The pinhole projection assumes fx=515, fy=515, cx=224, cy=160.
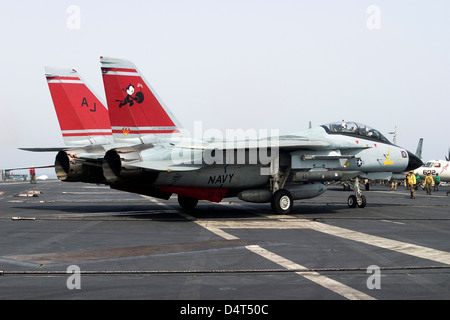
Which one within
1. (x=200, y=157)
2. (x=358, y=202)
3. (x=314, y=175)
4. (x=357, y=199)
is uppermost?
(x=200, y=157)

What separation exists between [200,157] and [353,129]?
23.3ft

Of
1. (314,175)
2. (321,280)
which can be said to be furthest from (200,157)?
(321,280)

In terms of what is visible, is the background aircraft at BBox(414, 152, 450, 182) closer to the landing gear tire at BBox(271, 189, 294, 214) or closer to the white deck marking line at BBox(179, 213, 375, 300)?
the landing gear tire at BBox(271, 189, 294, 214)

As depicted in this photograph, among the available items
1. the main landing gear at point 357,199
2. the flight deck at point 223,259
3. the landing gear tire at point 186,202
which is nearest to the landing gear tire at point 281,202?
the flight deck at point 223,259

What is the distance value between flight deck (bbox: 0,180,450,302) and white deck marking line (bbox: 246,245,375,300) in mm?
15

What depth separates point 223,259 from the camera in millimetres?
9305

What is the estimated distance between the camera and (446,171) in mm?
47031

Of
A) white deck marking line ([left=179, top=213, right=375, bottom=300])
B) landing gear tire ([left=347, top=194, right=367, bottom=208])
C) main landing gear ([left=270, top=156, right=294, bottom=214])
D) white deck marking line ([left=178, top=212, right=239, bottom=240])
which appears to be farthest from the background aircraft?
white deck marking line ([left=179, top=213, right=375, bottom=300])

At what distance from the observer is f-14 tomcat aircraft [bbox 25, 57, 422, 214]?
16.3 metres

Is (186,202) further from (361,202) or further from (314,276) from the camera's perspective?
(314,276)

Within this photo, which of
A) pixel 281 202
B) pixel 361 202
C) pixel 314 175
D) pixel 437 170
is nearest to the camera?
pixel 281 202
